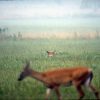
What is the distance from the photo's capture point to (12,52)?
5.91m

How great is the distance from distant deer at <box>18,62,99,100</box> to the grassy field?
1.30 ft

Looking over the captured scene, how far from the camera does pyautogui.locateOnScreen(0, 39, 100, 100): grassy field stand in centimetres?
564

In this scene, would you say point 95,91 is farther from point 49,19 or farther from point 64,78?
point 49,19

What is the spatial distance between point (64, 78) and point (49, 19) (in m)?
1.28

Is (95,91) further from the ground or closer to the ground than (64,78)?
closer to the ground

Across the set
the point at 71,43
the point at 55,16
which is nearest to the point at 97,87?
the point at 71,43

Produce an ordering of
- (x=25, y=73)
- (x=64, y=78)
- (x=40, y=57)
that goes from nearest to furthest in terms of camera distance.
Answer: (x=64, y=78) → (x=25, y=73) → (x=40, y=57)

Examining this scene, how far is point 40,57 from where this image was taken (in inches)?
230

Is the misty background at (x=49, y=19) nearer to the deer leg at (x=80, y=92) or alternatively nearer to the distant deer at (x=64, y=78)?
the distant deer at (x=64, y=78)

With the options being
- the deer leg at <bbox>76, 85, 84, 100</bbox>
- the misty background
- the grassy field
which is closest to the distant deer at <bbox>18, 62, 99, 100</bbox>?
the deer leg at <bbox>76, 85, 84, 100</bbox>

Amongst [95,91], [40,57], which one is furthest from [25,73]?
[95,91]

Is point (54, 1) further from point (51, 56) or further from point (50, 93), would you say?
point (50, 93)

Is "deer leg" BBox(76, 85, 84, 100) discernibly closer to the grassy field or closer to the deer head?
the grassy field

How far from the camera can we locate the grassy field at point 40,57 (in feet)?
18.5
